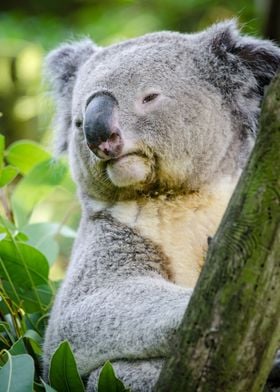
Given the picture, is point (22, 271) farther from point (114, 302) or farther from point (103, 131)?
point (103, 131)

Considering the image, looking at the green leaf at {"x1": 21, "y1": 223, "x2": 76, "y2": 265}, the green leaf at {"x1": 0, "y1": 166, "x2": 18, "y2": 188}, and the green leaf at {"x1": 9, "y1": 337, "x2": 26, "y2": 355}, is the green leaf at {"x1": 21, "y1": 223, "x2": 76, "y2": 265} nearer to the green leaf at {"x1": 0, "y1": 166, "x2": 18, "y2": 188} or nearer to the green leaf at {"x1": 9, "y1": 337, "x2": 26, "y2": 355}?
the green leaf at {"x1": 0, "y1": 166, "x2": 18, "y2": 188}

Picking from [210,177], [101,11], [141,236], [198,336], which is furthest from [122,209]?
[101,11]

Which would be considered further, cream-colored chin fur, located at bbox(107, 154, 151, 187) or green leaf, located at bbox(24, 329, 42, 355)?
green leaf, located at bbox(24, 329, 42, 355)

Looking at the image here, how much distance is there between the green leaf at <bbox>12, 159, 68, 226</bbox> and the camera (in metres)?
4.71

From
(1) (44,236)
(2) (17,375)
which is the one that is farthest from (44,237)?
(2) (17,375)

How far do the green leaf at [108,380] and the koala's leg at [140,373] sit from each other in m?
0.09

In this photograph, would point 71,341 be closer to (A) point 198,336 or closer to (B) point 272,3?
(A) point 198,336

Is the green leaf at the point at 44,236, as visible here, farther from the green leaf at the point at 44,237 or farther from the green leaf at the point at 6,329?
the green leaf at the point at 6,329

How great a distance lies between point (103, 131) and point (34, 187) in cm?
121

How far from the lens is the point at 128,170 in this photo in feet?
12.1

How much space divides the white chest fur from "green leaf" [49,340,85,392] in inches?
27.7

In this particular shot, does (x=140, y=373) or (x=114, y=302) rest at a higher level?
(x=114, y=302)

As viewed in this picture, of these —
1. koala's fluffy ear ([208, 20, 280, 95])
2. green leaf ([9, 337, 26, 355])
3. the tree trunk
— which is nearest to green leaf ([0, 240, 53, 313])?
green leaf ([9, 337, 26, 355])

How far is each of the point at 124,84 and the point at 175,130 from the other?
0.94 ft
